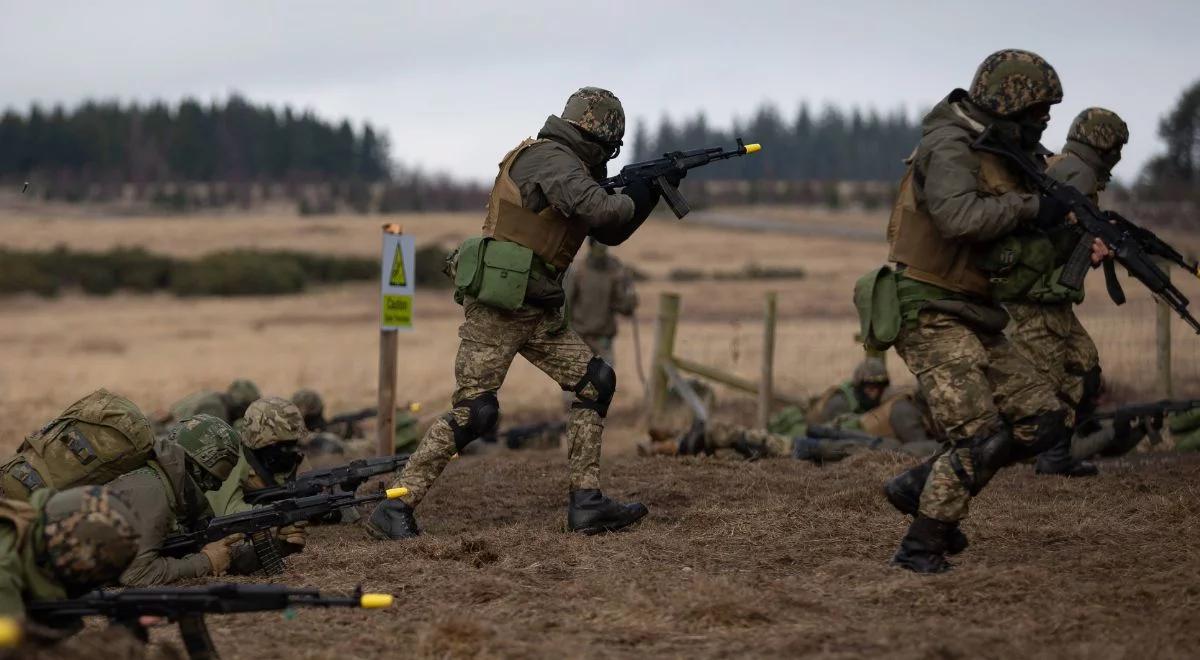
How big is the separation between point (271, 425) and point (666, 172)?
8.32 feet

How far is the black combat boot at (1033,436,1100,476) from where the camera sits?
891 centimetres

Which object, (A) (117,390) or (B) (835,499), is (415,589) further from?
(A) (117,390)

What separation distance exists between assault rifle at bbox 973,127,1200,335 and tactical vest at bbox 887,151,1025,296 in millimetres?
76

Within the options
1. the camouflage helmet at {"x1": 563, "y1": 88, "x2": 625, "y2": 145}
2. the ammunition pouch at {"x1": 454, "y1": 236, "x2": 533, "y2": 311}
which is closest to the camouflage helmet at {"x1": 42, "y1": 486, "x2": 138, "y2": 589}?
the ammunition pouch at {"x1": 454, "y1": 236, "x2": 533, "y2": 311}

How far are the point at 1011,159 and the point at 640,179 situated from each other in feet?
7.38

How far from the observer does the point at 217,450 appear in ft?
23.0

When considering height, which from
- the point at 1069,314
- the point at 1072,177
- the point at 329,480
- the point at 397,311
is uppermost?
the point at 1072,177

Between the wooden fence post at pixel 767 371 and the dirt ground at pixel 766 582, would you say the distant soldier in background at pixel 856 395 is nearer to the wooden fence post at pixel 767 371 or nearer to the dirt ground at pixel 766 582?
the wooden fence post at pixel 767 371

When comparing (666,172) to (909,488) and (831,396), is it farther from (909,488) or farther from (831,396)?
(831,396)

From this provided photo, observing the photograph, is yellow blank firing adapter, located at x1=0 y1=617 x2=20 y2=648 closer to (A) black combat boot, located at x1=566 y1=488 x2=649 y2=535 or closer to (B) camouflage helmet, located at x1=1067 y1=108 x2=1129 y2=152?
(A) black combat boot, located at x1=566 y1=488 x2=649 y2=535

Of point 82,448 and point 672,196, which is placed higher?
point 672,196

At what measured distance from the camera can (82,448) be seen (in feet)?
20.6

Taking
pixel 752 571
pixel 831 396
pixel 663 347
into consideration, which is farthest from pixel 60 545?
pixel 663 347

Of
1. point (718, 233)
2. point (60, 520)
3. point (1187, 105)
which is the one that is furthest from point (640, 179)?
point (718, 233)
